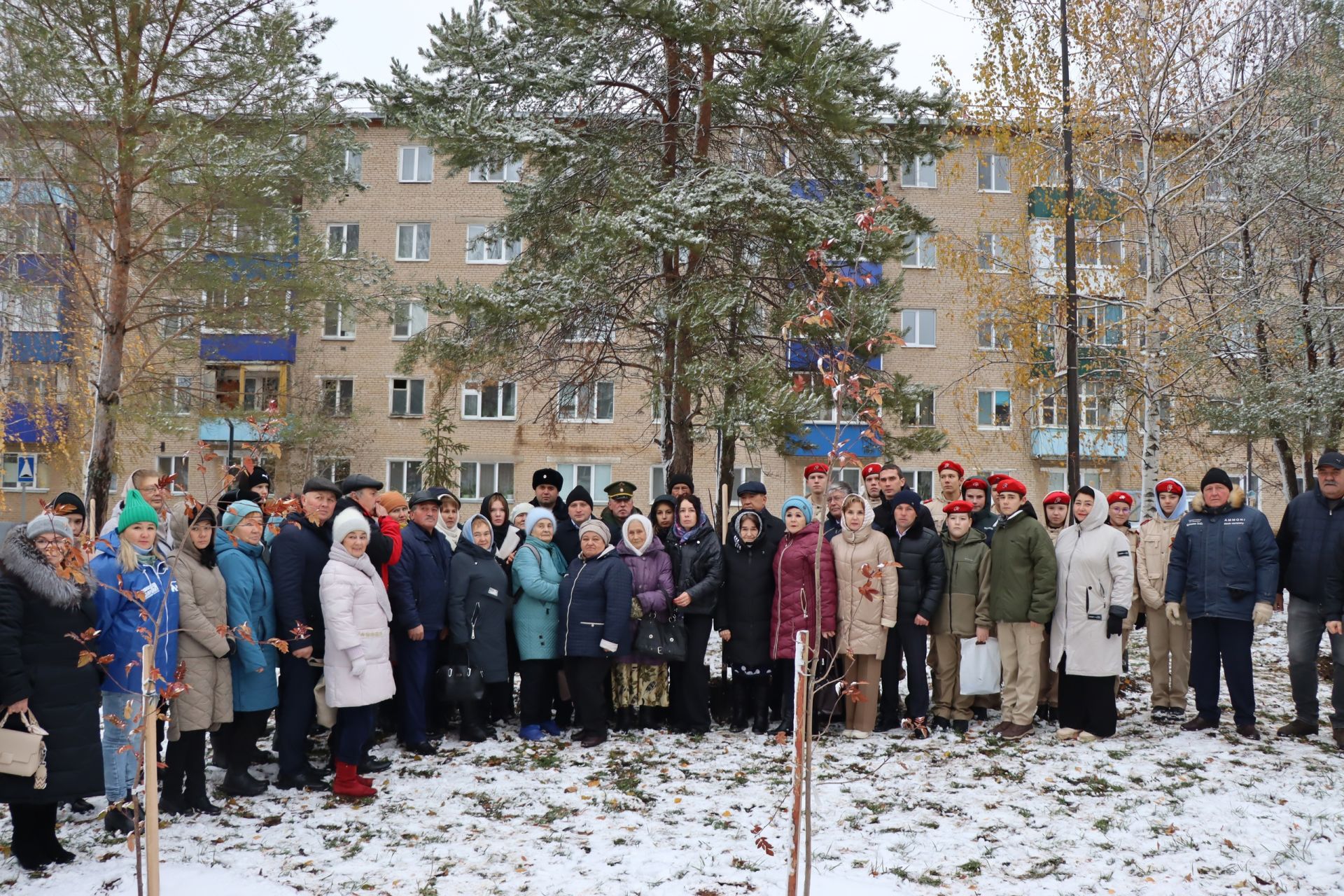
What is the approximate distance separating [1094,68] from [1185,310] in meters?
4.26

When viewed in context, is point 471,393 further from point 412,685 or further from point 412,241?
point 412,685

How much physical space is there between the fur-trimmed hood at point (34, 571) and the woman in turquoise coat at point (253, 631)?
3.85ft

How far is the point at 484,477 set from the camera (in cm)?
3328

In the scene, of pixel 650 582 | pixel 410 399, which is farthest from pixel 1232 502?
pixel 410 399

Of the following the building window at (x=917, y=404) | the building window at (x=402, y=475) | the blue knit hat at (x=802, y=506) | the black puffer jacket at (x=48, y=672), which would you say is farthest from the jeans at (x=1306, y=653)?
the building window at (x=402, y=475)

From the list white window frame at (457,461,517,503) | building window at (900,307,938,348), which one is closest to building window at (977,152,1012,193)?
building window at (900,307,938,348)

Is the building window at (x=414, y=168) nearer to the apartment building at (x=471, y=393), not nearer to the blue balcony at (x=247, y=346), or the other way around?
the apartment building at (x=471, y=393)

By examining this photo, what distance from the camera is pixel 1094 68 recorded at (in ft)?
51.1

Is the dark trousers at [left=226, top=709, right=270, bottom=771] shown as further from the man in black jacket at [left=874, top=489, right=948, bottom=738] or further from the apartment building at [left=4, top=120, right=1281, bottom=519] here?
the apartment building at [left=4, top=120, right=1281, bottom=519]

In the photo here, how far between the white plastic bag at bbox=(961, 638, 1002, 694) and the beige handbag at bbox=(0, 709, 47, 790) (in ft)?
21.3

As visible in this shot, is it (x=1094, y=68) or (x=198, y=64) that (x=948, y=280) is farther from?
(x=198, y=64)

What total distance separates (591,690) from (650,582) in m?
0.99

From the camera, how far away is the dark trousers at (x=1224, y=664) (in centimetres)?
791

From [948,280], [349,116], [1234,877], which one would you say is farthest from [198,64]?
[948,280]
